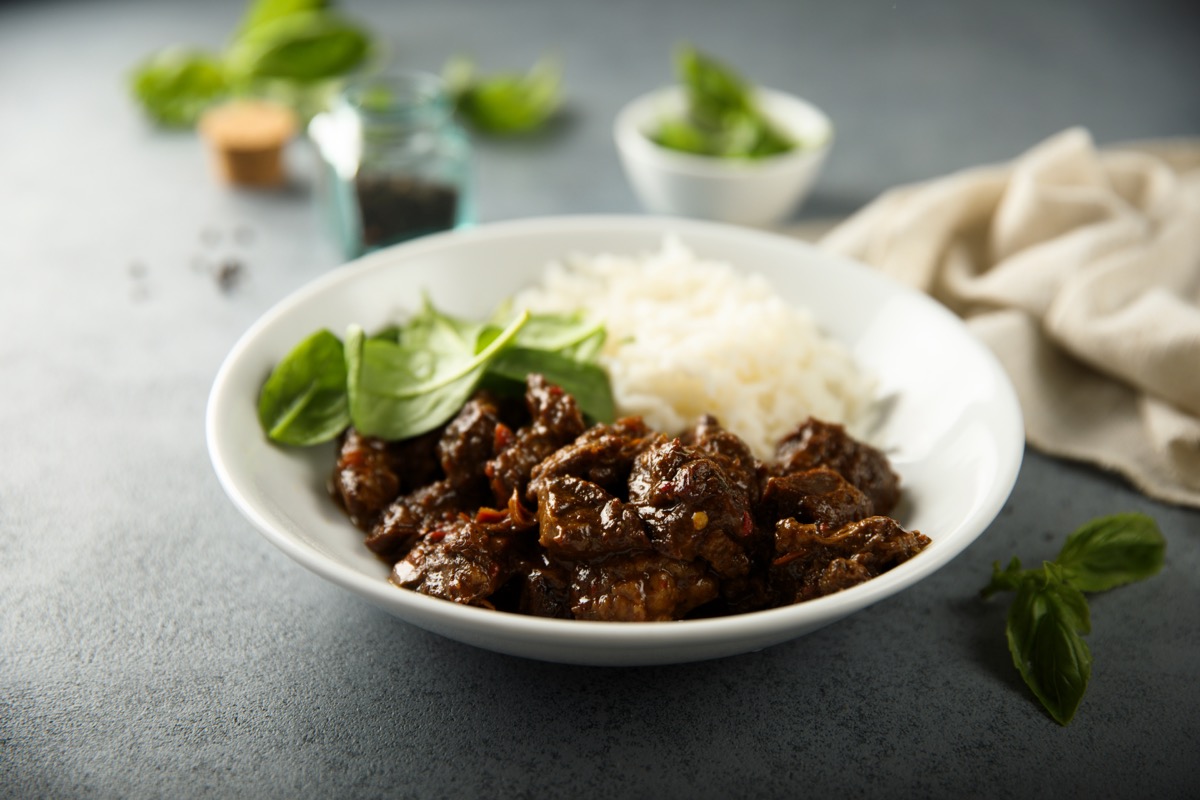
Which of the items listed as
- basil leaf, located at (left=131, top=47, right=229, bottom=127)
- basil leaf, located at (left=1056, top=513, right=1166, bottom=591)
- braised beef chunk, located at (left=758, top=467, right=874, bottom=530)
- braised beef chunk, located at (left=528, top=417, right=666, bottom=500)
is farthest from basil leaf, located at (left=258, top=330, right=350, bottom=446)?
basil leaf, located at (left=131, top=47, right=229, bottom=127)

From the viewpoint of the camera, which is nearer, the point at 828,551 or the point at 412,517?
the point at 828,551

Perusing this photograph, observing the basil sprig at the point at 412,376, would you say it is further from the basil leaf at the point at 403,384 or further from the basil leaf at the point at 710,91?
the basil leaf at the point at 710,91

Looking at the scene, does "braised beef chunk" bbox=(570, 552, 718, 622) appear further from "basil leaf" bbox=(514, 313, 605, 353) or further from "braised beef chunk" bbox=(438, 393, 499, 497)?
"basil leaf" bbox=(514, 313, 605, 353)

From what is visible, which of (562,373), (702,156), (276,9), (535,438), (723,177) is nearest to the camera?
(535,438)

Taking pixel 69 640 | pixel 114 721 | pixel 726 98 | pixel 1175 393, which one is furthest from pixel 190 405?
pixel 1175 393

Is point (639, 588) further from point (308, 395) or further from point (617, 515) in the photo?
point (308, 395)

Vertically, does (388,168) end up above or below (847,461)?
below

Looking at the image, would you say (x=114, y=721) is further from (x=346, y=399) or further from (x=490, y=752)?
(x=346, y=399)

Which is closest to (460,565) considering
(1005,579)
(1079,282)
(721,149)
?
(1005,579)
